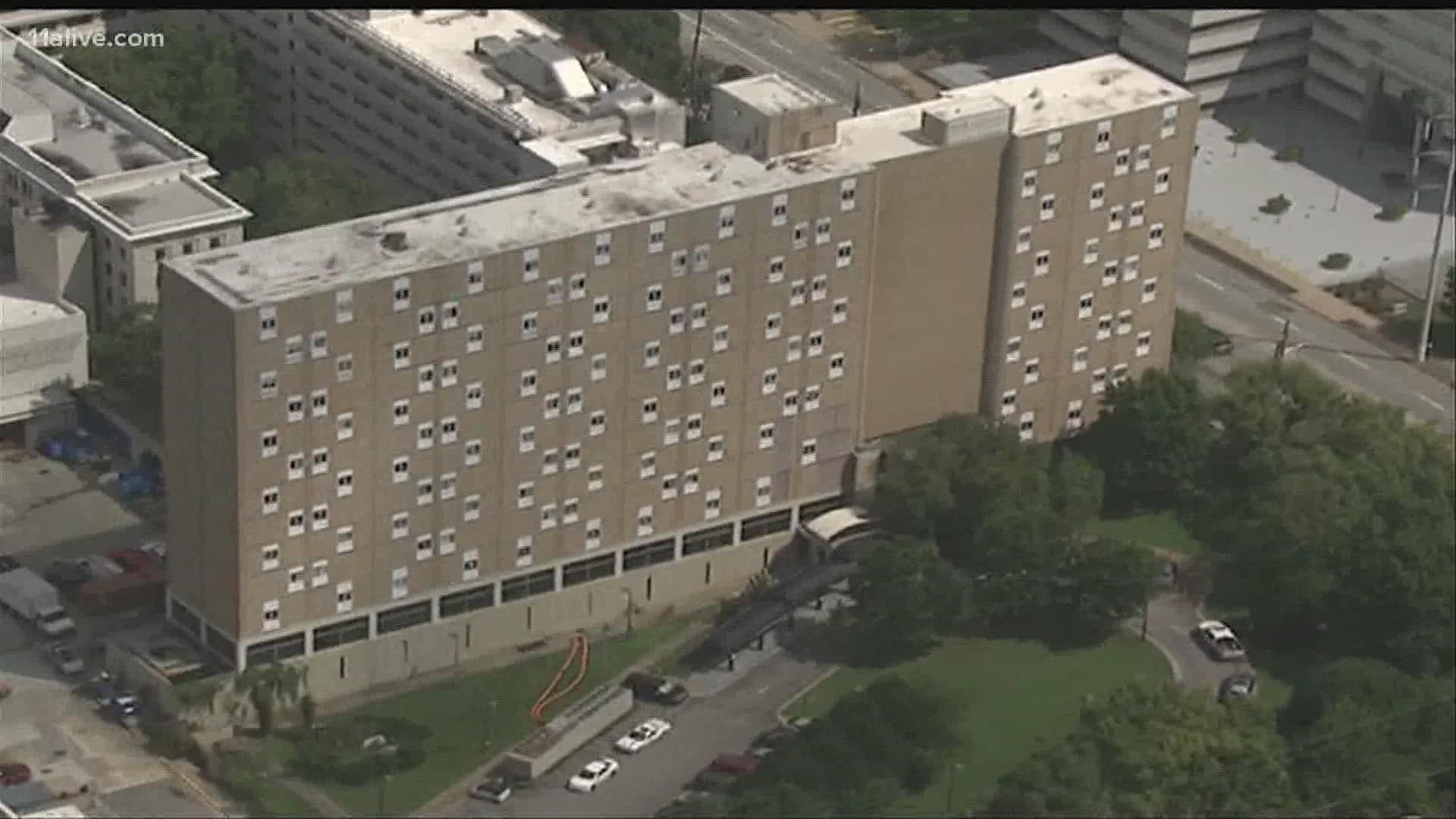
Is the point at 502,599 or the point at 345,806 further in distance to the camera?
the point at 502,599

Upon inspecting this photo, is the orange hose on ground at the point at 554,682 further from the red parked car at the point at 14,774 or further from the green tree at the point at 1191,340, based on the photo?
the green tree at the point at 1191,340

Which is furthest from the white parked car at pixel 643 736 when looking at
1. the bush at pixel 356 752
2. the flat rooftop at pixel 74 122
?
the flat rooftop at pixel 74 122

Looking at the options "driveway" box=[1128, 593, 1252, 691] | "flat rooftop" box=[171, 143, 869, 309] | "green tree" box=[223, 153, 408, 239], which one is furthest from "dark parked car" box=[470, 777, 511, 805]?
"green tree" box=[223, 153, 408, 239]

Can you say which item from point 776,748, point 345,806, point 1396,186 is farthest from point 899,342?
point 1396,186

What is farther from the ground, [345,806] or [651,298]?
[651,298]

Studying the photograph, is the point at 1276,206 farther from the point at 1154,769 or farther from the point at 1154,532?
the point at 1154,769

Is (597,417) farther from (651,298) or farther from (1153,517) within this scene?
(1153,517)
